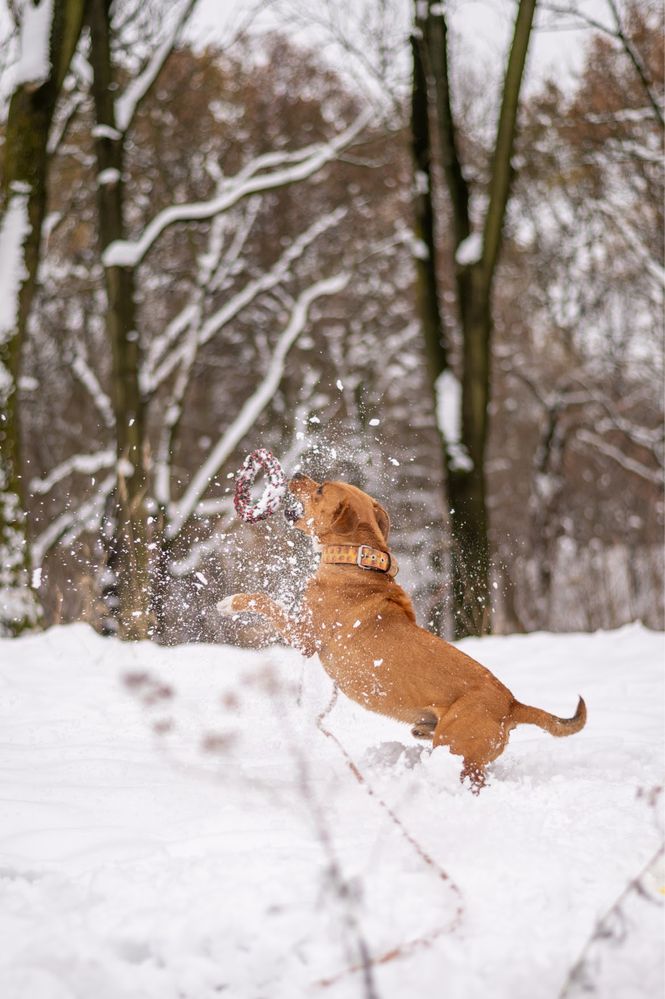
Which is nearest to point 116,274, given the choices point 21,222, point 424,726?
point 21,222

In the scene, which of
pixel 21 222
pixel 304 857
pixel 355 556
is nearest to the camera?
pixel 304 857

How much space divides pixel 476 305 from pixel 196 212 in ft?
9.98

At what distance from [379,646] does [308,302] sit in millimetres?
8595

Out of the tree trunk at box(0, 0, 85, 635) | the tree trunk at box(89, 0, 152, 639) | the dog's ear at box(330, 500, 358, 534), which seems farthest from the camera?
the tree trunk at box(89, 0, 152, 639)

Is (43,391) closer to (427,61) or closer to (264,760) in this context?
(427,61)

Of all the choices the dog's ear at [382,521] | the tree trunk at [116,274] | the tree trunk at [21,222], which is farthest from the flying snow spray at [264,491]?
the tree trunk at [116,274]

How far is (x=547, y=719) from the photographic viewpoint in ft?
9.99

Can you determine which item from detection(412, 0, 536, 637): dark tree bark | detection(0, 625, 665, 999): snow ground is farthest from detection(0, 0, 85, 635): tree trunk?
detection(412, 0, 536, 637): dark tree bark

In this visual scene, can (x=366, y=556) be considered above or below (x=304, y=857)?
above

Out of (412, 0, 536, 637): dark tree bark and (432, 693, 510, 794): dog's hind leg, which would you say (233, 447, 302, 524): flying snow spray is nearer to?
(432, 693, 510, 794): dog's hind leg

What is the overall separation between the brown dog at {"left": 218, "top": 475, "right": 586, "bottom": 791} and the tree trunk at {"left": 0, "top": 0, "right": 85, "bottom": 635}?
11.2ft

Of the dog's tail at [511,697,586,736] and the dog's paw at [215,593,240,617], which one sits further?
the dog's paw at [215,593,240,617]

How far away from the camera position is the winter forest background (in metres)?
6.16

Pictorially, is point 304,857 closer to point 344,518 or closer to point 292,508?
point 344,518
